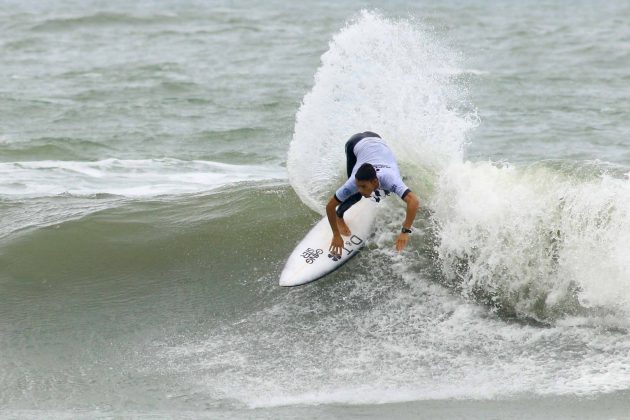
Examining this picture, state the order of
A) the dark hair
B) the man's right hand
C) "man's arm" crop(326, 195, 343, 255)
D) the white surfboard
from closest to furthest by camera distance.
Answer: the dark hair < "man's arm" crop(326, 195, 343, 255) < the man's right hand < the white surfboard

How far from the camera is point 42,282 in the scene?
1039 cm

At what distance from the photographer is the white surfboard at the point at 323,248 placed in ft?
31.9

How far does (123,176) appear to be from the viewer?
1520cm

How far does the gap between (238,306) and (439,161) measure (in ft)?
10.4

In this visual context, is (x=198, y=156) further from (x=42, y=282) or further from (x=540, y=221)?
(x=540, y=221)

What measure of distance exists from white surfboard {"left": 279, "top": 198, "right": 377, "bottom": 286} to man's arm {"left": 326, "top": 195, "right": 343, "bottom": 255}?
0.26 m

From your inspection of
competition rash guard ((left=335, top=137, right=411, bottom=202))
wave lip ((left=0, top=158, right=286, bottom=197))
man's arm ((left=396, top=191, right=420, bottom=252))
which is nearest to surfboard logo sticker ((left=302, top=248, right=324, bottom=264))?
competition rash guard ((left=335, top=137, right=411, bottom=202))

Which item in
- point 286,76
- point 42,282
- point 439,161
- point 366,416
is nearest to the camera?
point 366,416

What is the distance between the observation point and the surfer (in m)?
8.84

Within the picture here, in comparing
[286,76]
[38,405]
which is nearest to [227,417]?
[38,405]

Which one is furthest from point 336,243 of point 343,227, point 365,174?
point 365,174

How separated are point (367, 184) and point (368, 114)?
3.26 m

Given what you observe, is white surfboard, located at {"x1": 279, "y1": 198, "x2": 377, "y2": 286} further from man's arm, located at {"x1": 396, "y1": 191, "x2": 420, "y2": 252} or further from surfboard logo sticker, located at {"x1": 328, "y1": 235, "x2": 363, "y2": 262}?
man's arm, located at {"x1": 396, "y1": 191, "x2": 420, "y2": 252}

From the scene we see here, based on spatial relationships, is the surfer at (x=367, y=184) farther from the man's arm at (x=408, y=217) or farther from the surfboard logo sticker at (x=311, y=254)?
the surfboard logo sticker at (x=311, y=254)
